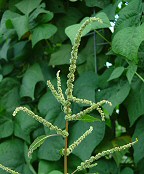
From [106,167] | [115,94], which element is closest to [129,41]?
[115,94]

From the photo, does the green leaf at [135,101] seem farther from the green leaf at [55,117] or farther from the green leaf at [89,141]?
the green leaf at [55,117]

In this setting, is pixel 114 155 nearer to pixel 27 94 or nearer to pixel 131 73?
pixel 131 73

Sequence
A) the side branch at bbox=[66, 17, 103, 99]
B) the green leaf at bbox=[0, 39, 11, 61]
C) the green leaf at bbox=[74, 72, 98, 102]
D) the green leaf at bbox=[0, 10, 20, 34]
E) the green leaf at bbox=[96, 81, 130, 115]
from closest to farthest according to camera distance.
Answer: the side branch at bbox=[66, 17, 103, 99] → the green leaf at bbox=[96, 81, 130, 115] → the green leaf at bbox=[74, 72, 98, 102] → the green leaf at bbox=[0, 10, 20, 34] → the green leaf at bbox=[0, 39, 11, 61]

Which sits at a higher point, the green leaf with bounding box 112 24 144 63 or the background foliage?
the green leaf with bounding box 112 24 144 63

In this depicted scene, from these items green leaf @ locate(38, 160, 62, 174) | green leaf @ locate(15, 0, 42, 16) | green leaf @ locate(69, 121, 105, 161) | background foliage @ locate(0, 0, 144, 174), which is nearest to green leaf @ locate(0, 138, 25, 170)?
background foliage @ locate(0, 0, 144, 174)

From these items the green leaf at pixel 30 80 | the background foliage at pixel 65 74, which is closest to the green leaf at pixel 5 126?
the background foliage at pixel 65 74

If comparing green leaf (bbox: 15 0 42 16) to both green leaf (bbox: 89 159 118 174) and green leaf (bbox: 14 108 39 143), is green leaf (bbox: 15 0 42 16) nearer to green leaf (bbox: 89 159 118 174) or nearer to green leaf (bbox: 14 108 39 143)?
green leaf (bbox: 14 108 39 143)
